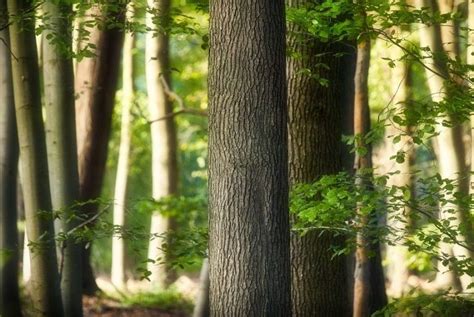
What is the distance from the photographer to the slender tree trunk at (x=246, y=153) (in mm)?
7496

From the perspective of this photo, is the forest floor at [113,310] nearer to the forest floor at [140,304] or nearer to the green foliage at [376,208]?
the forest floor at [140,304]

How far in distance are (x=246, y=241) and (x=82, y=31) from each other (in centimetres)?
398

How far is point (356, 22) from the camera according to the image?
29.5 feet

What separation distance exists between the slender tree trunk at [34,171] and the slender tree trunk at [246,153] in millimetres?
3581

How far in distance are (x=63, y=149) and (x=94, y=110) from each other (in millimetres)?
5320

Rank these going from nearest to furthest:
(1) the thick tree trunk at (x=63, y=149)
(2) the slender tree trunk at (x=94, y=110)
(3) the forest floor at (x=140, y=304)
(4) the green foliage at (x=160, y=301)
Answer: (1) the thick tree trunk at (x=63, y=149) → (3) the forest floor at (x=140, y=304) → (2) the slender tree trunk at (x=94, y=110) → (4) the green foliage at (x=160, y=301)

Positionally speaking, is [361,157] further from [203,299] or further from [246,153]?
[246,153]

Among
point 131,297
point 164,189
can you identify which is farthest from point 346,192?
point 164,189

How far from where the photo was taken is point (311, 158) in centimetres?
1002

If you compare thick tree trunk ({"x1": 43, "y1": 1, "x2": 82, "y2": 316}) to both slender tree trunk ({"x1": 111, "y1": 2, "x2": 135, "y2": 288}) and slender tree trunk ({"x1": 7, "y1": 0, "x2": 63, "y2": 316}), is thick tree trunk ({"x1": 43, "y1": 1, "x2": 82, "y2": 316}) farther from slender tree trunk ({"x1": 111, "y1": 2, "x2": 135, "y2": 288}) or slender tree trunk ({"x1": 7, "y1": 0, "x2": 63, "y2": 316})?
slender tree trunk ({"x1": 111, "y1": 2, "x2": 135, "y2": 288})

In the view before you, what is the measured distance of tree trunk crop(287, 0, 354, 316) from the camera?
32.7ft

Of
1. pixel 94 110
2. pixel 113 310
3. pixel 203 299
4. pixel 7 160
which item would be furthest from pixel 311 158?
pixel 94 110

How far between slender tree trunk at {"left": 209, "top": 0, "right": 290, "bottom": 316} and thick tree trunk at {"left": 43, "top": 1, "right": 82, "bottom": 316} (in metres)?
4.28

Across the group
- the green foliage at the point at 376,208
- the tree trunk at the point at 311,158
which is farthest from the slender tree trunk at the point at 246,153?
the tree trunk at the point at 311,158
